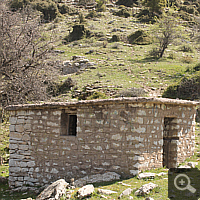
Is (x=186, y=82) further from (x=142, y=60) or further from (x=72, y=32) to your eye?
(x=72, y=32)

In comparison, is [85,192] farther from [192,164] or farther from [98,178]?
[192,164]

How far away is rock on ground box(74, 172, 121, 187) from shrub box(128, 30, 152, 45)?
22634mm

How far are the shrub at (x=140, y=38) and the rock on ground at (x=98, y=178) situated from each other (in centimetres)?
2263

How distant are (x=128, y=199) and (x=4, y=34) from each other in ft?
32.6

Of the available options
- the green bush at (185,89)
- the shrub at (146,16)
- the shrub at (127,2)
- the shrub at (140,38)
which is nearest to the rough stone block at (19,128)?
the green bush at (185,89)

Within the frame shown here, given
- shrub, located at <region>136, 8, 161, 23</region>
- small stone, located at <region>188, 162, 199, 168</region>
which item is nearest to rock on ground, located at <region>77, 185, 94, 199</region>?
small stone, located at <region>188, 162, 199, 168</region>

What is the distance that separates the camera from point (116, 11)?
39.4 m

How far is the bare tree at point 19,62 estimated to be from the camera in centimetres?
1109

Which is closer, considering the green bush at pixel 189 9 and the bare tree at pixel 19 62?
the bare tree at pixel 19 62

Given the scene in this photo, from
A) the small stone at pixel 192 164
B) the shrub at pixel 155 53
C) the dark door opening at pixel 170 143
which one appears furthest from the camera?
the shrub at pixel 155 53

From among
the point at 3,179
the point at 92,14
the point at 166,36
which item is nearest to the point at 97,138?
the point at 3,179

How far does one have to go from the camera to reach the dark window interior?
7.60 m

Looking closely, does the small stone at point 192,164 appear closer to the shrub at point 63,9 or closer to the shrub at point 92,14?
the shrub at point 92,14

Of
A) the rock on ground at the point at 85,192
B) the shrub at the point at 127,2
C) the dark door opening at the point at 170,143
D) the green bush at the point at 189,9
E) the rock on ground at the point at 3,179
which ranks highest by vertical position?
the shrub at the point at 127,2
